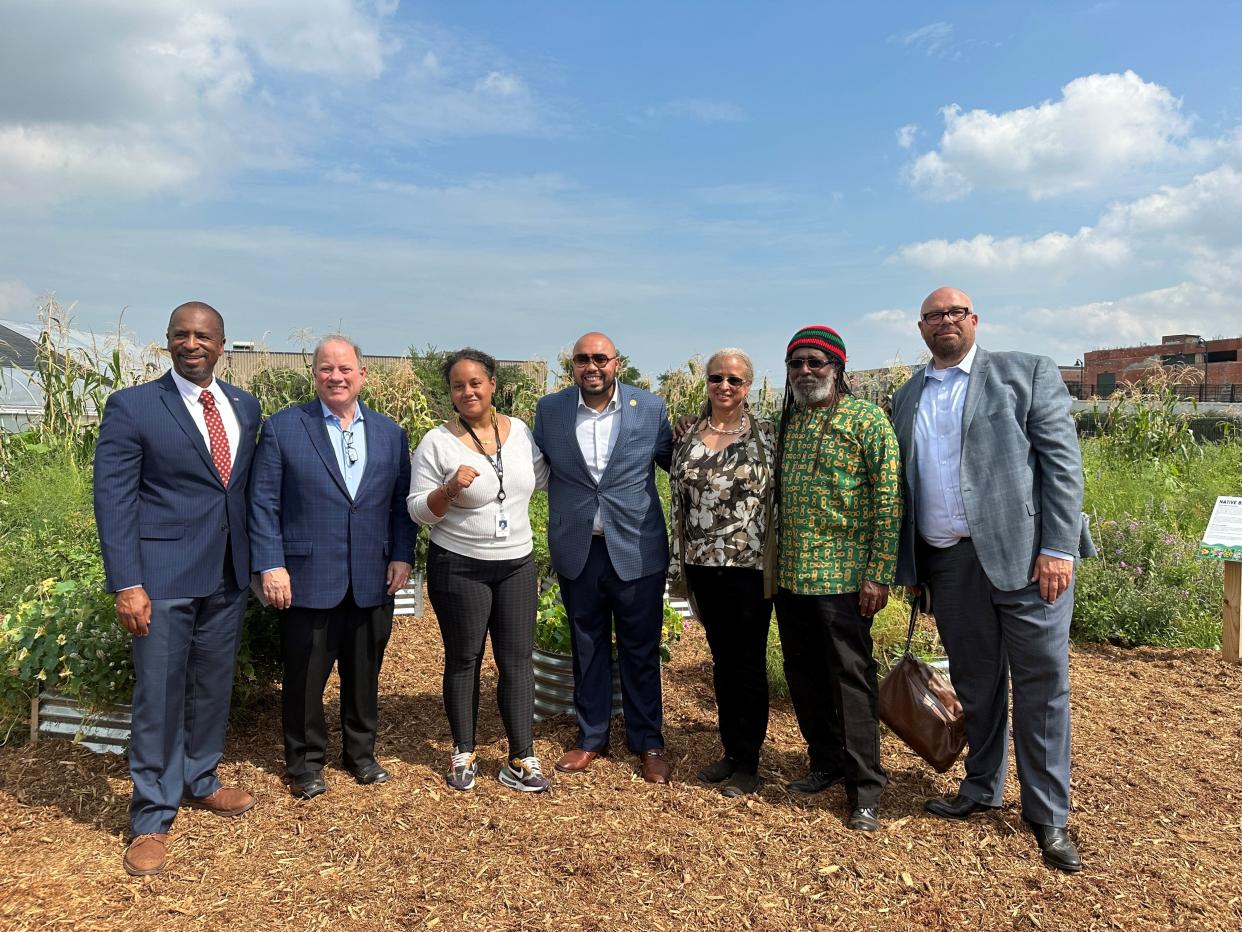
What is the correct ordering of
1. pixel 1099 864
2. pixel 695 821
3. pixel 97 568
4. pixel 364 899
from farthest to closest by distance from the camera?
pixel 97 568
pixel 695 821
pixel 1099 864
pixel 364 899

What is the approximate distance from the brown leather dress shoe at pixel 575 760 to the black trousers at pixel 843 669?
1100mm

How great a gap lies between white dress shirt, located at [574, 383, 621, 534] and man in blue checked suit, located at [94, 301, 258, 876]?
1.49 m

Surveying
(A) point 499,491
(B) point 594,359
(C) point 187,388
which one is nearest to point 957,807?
(A) point 499,491

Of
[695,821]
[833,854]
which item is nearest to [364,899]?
[695,821]

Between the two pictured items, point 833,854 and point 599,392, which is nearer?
point 833,854

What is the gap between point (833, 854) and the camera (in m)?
3.35

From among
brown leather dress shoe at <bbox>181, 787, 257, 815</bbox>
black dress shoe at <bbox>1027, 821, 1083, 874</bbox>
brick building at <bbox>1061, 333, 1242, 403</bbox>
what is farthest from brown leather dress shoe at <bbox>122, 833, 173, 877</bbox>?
brick building at <bbox>1061, 333, 1242, 403</bbox>

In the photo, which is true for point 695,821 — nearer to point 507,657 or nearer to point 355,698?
point 507,657

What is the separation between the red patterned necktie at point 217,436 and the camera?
137 inches

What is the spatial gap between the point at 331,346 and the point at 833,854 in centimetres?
301

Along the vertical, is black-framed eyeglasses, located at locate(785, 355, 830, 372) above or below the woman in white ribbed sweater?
above

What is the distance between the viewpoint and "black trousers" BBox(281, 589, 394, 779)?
149 inches

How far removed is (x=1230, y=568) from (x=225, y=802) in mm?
6411

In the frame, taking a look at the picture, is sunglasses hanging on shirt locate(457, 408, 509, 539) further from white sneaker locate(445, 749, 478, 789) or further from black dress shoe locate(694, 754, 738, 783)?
black dress shoe locate(694, 754, 738, 783)
